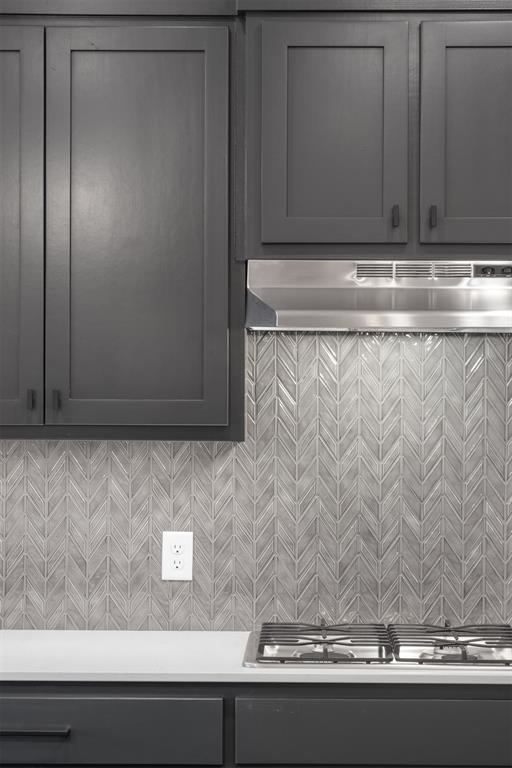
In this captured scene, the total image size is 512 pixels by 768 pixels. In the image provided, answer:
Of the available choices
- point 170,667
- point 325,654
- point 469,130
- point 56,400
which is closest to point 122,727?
point 170,667

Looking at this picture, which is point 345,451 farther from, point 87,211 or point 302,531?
point 87,211

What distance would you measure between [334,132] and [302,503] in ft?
3.60

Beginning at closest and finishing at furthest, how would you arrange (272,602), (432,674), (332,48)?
(432,674) → (332,48) → (272,602)

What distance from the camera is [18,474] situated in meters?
2.42

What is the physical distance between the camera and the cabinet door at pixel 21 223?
6.94ft

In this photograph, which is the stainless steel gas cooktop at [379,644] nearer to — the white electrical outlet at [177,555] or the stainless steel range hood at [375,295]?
the white electrical outlet at [177,555]

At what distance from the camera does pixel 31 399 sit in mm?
2107

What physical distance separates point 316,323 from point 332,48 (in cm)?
74

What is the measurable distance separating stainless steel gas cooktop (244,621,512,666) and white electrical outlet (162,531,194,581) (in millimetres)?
308

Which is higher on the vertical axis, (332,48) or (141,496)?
(332,48)

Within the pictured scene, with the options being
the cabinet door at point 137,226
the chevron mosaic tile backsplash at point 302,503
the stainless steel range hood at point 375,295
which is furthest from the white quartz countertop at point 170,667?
the stainless steel range hood at point 375,295

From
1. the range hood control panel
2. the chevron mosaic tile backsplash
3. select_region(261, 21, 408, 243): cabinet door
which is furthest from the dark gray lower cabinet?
select_region(261, 21, 408, 243): cabinet door

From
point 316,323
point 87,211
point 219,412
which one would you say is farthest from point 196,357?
point 87,211

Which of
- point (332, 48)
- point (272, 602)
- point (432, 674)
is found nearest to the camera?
point (432, 674)
